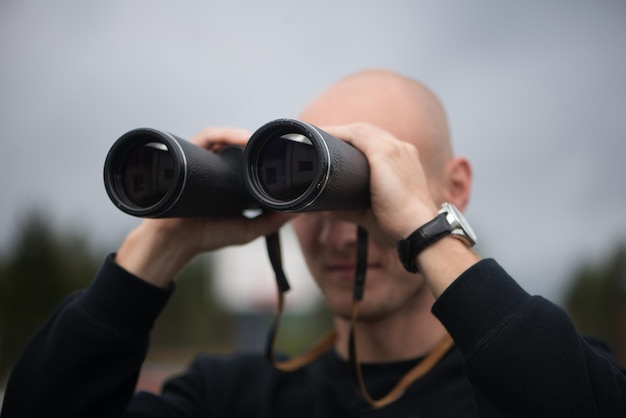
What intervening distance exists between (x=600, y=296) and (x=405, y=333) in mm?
40074

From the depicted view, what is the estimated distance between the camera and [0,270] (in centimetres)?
3225

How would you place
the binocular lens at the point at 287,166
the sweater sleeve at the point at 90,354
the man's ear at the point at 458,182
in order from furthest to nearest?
the man's ear at the point at 458,182, the sweater sleeve at the point at 90,354, the binocular lens at the point at 287,166

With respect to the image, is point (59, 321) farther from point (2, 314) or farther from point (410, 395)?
point (2, 314)

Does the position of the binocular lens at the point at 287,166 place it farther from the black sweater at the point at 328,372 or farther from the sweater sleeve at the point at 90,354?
the sweater sleeve at the point at 90,354

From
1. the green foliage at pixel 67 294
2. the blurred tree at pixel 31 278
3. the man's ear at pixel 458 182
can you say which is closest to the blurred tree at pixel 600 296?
the green foliage at pixel 67 294

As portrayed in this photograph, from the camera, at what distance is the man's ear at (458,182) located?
2.42m

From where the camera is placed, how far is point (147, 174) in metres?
1.83

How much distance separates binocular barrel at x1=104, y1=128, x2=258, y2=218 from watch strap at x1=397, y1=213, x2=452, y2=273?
0.57 metres

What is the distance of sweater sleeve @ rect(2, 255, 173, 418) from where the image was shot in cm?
206

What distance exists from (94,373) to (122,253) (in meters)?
0.39

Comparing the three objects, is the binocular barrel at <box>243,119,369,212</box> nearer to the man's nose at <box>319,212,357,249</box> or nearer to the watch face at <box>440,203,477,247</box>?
the watch face at <box>440,203,477,247</box>

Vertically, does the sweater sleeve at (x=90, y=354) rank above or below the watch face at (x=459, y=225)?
below

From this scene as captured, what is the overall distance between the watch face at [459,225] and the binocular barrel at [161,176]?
665mm

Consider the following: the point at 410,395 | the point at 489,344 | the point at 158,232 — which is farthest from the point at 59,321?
the point at 489,344
